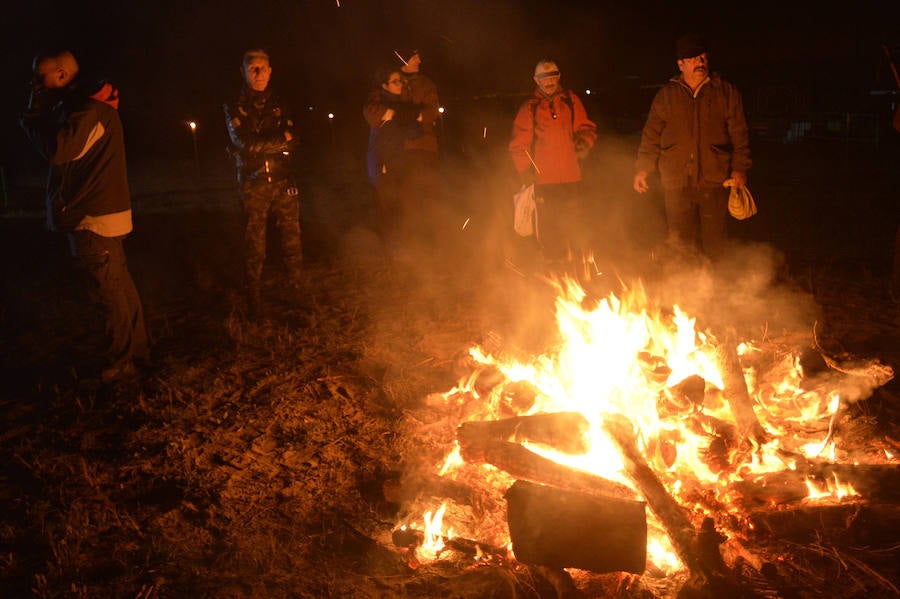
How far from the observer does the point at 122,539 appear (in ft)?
11.0

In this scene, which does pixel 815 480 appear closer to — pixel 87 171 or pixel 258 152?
pixel 87 171

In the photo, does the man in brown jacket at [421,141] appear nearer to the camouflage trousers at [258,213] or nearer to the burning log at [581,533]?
the camouflage trousers at [258,213]

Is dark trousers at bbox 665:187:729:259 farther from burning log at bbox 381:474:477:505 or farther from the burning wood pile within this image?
burning log at bbox 381:474:477:505

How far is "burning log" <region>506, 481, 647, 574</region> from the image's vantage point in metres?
2.97

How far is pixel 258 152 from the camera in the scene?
246 inches

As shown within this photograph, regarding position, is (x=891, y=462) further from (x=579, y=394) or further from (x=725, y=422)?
(x=579, y=394)

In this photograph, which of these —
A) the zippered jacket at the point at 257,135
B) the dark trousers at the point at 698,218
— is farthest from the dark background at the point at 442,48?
the dark trousers at the point at 698,218

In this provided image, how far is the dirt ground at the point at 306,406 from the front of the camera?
10.2ft

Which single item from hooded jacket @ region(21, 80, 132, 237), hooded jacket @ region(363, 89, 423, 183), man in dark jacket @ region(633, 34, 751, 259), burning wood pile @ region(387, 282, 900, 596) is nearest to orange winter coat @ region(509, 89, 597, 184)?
man in dark jacket @ region(633, 34, 751, 259)

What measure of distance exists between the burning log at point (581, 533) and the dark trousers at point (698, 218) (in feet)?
10.9

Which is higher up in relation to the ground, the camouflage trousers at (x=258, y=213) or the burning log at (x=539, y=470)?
the camouflage trousers at (x=258, y=213)

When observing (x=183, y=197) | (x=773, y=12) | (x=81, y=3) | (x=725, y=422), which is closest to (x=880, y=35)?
(x=773, y=12)

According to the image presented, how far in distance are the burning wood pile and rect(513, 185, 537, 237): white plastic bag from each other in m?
2.03

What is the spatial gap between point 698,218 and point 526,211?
62.6 inches
